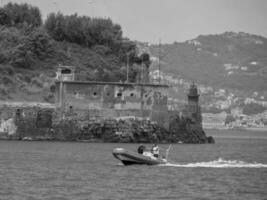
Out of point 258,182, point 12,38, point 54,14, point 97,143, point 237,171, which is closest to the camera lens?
point 258,182

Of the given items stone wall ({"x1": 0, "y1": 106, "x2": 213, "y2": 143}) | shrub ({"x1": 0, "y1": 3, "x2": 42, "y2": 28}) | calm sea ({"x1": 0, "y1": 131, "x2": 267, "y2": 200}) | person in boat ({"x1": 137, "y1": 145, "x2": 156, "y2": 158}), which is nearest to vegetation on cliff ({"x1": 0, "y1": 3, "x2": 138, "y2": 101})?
shrub ({"x1": 0, "y1": 3, "x2": 42, "y2": 28})

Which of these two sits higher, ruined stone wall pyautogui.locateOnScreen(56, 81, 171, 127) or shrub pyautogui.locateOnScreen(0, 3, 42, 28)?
shrub pyautogui.locateOnScreen(0, 3, 42, 28)

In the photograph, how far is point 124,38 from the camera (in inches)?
5182

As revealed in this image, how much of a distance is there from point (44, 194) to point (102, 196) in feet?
8.91

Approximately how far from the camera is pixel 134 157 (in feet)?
215

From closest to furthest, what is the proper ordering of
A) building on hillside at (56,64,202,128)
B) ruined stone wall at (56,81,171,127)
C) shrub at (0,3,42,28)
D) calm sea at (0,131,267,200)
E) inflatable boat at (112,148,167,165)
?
calm sea at (0,131,267,200) → inflatable boat at (112,148,167,165) → building on hillside at (56,64,202,128) → ruined stone wall at (56,81,171,127) → shrub at (0,3,42,28)

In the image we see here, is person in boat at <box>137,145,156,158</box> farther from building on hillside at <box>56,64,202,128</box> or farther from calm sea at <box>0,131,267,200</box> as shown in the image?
building on hillside at <box>56,64,202,128</box>

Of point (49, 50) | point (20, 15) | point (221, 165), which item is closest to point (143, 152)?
point (221, 165)

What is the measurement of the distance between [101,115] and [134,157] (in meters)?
30.4

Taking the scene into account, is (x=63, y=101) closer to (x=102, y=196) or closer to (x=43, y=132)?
(x=43, y=132)

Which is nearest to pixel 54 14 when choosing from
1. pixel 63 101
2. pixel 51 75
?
pixel 51 75

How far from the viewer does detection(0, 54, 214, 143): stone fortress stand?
94375 mm

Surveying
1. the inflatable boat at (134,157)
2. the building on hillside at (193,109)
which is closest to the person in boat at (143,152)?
the inflatable boat at (134,157)

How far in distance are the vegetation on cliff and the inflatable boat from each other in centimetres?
3838
